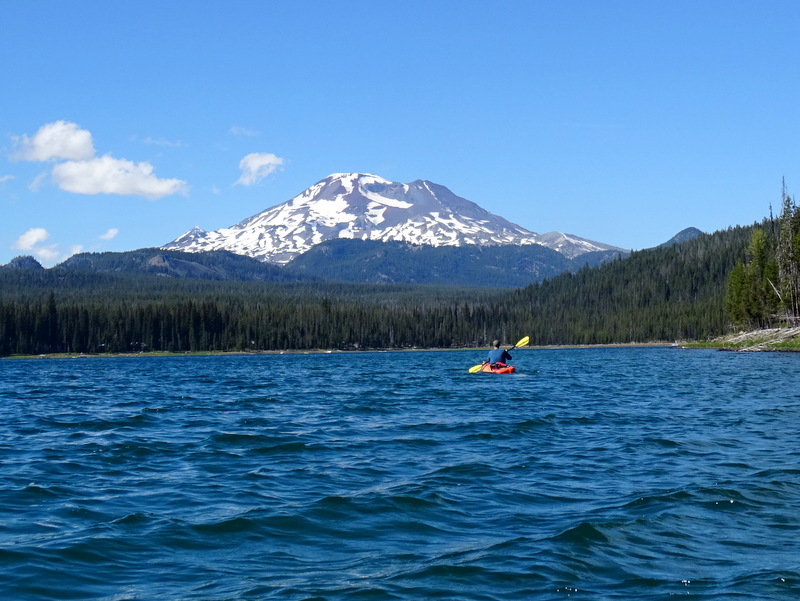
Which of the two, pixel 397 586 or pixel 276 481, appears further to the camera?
pixel 276 481

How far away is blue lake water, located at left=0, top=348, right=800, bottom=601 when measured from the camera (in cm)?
1284

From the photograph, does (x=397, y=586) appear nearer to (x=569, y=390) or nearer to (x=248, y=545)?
(x=248, y=545)

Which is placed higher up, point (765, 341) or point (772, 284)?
point (772, 284)

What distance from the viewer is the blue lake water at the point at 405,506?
12.8m

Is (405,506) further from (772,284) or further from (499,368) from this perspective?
(772,284)

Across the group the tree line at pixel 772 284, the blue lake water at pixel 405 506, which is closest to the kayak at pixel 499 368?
the blue lake water at pixel 405 506

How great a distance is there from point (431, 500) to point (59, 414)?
25.4m

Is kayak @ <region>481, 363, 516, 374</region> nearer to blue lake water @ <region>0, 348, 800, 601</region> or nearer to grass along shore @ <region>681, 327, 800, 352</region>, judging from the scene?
blue lake water @ <region>0, 348, 800, 601</region>

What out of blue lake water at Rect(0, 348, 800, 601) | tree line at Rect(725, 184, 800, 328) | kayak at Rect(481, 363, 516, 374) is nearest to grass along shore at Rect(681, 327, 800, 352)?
tree line at Rect(725, 184, 800, 328)

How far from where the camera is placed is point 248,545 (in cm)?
1484

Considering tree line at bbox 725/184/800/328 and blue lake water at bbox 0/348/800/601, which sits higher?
tree line at bbox 725/184/800/328

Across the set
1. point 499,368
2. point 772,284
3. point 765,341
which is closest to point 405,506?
point 499,368

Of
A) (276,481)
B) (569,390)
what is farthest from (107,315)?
(276,481)

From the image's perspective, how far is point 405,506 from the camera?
17.7m
